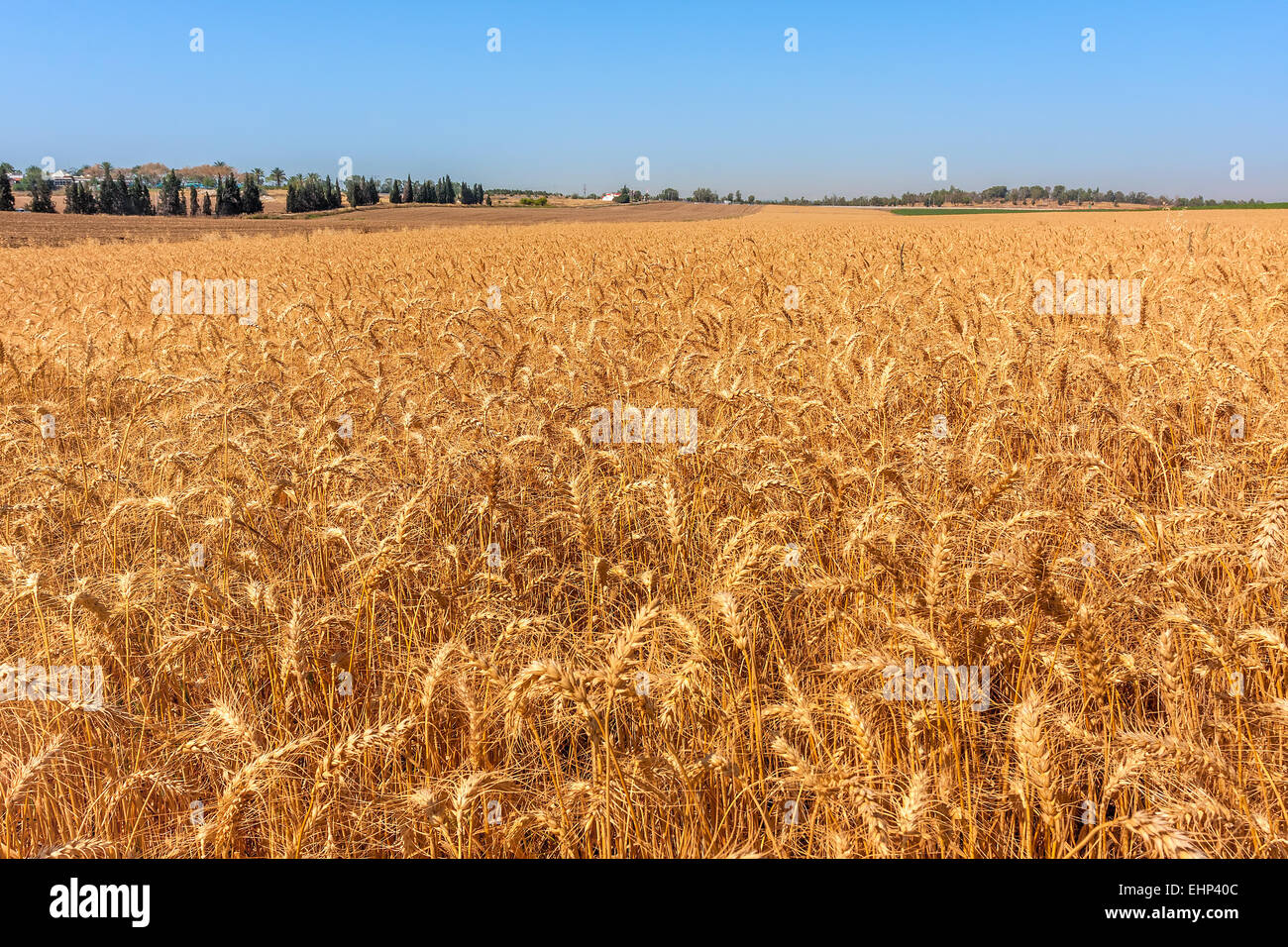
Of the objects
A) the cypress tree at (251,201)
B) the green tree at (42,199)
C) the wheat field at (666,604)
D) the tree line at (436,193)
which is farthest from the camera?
the tree line at (436,193)

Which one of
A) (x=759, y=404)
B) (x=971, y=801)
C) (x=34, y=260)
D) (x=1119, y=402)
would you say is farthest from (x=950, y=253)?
(x=34, y=260)

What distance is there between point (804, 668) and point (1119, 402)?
277 cm

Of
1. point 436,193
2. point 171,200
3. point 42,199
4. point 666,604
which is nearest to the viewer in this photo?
point 666,604

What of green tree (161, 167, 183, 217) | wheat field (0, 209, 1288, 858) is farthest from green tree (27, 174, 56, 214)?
wheat field (0, 209, 1288, 858)

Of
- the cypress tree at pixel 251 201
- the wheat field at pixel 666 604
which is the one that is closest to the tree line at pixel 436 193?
the cypress tree at pixel 251 201

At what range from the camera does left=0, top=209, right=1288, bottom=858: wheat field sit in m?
1.57

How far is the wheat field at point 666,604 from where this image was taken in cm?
157

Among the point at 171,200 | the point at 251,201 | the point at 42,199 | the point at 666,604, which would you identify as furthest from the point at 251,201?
the point at 666,604

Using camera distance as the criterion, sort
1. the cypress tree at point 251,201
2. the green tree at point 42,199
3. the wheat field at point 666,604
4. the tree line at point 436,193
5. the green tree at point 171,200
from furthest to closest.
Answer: the tree line at point 436,193 < the green tree at point 171,200 < the cypress tree at point 251,201 < the green tree at point 42,199 < the wheat field at point 666,604

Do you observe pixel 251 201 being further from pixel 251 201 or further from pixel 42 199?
pixel 42 199

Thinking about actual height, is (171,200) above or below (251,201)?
above

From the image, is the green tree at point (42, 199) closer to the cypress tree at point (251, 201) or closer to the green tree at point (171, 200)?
the green tree at point (171, 200)

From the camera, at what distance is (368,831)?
1720mm

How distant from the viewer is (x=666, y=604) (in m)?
2.29
